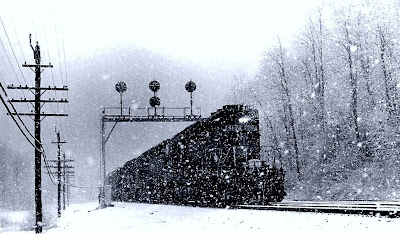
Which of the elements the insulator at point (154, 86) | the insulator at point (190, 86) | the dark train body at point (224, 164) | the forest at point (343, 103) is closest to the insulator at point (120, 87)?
the insulator at point (154, 86)

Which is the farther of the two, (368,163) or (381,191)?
(368,163)

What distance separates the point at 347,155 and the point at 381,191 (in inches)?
253

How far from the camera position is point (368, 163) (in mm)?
25859

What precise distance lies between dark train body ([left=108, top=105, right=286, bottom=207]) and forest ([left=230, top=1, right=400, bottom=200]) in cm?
282

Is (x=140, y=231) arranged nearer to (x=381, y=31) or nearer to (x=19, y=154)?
(x=381, y=31)

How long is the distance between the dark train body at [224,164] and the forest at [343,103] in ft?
9.25

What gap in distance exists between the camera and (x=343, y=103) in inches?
1235

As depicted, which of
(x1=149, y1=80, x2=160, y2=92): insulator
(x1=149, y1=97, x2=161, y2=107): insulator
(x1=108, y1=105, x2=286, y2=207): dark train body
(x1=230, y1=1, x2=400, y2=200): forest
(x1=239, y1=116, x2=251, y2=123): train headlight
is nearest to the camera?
(x1=108, y1=105, x2=286, y2=207): dark train body

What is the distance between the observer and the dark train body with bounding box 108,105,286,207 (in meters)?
18.5

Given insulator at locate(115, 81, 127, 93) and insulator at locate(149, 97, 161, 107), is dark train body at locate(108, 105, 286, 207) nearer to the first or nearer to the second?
insulator at locate(149, 97, 161, 107)

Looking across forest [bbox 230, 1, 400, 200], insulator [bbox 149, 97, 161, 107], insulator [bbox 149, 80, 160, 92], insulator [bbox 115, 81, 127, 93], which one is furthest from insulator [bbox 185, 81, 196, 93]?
forest [bbox 230, 1, 400, 200]

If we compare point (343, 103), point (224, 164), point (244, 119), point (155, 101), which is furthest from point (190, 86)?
point (224, 164)

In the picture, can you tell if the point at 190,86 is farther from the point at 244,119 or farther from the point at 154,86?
the point at 244,119

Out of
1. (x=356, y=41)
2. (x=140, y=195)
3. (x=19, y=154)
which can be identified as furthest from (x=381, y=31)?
(x=19, y=154)
